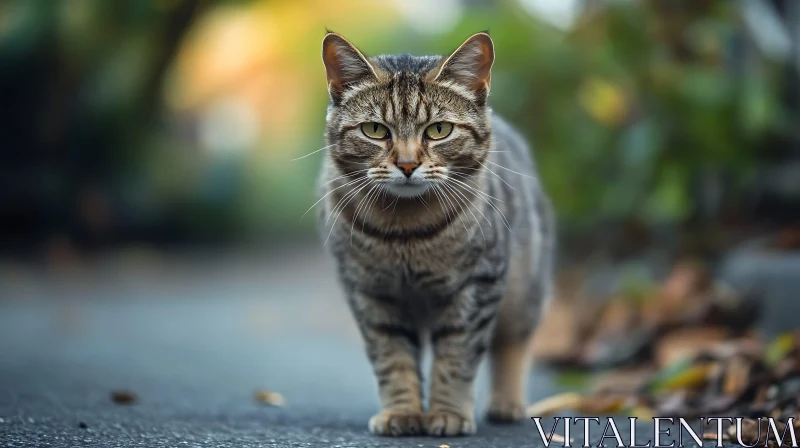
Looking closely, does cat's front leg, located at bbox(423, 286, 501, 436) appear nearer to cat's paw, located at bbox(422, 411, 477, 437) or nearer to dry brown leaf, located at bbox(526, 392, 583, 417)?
cat's paw, located at bbox(422, 411, 477, 437)

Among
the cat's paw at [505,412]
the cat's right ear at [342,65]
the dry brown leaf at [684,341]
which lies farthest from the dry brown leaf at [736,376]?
the cat's right ear at [342,65]

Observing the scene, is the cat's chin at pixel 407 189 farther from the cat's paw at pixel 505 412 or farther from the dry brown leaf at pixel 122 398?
the dry brown leaf at pixel 122 398

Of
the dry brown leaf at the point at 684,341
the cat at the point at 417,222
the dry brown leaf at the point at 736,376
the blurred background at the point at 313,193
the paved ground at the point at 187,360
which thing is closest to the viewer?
the paved ground at the point at 187,360

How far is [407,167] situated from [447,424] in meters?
0.80

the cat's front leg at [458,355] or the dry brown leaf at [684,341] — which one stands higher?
the dry brown leaf at [684,341]

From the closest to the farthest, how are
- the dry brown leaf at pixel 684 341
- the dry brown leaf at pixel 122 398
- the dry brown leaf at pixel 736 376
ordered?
the dry brown leaf at pixel 736 376 < the dry brown leaf at pixel 122 398 < the dry brown leaf at pixel 684 341

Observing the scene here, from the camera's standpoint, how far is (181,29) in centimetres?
954

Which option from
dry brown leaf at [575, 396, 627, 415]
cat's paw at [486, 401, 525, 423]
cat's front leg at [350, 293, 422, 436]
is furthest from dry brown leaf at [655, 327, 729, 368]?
cat's front leg at [350, 293, 422, 436]

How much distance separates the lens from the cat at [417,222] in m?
2.68

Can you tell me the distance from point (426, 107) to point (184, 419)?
126 centimetres

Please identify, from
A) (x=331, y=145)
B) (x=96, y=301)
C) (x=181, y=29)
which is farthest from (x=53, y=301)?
(x=331, y=145)

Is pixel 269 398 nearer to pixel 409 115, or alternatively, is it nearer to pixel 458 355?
pixel 458 355

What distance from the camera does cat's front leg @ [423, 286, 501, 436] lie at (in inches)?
108

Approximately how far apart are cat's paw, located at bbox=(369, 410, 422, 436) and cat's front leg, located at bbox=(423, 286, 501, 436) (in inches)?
1.6
